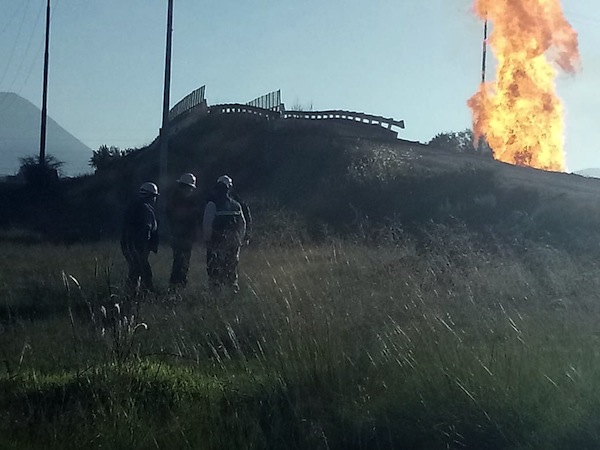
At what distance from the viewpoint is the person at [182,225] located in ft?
45.9

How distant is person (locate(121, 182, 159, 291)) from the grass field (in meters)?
2.79

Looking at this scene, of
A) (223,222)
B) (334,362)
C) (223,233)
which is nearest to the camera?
(334,362)

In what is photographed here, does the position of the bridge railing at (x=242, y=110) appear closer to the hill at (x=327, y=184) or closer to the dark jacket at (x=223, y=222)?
the hill at (x=327, y=184)

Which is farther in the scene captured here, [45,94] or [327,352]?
[45,94]

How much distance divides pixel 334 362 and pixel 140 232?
752 centimetres

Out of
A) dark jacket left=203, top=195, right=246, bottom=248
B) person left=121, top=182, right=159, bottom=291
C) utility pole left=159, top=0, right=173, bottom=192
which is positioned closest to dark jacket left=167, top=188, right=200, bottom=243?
person left=121, top=182, right=159, bottom=291

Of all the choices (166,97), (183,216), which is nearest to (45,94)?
(166,97)

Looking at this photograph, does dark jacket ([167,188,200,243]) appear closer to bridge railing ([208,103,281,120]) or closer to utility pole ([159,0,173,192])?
utility pole ([159,0,173,192])

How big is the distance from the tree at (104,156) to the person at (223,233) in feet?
145

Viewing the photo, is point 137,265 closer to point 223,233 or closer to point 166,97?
point 223,233

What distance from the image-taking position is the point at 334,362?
6910 mm

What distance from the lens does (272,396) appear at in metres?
6.58

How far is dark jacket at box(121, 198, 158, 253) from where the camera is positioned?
1385 cm

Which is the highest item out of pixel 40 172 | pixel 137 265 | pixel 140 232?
pixel 40 172
